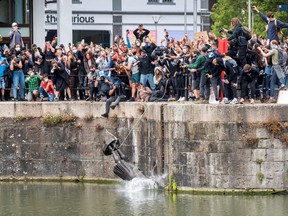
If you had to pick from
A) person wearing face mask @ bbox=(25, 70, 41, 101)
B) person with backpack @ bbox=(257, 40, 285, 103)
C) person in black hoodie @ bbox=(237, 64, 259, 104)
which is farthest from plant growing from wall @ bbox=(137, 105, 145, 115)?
person wearing face mask @ bbox=(25, 70, 41, 101)

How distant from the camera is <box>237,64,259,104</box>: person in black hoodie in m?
38.7

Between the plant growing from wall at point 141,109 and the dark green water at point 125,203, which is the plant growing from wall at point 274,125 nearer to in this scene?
the dark green water at point 125,203

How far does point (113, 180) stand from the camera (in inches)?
1693

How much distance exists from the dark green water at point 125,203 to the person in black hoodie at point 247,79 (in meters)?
3.40

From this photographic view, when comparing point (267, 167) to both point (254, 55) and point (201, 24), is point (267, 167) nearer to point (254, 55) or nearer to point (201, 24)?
point (254, 55)

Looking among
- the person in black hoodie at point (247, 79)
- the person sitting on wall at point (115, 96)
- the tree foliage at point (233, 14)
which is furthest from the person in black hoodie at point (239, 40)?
the tree foliage at point (233, 14)

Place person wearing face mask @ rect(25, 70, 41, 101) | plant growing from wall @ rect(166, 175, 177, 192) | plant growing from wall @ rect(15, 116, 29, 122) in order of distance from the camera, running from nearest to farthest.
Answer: plant growing from wall @ rect(166, 175, 177, 192) → plant growing from wall @ rect(15, 116, 29, 122) → person wearing face mask @ rect(25, 70, 41, 101)

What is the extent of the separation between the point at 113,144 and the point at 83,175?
7.62ft

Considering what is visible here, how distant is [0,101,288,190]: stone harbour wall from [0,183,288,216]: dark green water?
2.78 ft

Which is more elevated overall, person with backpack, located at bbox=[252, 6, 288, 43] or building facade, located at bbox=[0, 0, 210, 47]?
building facade, located at bbox=[0, 0, 210, 47]

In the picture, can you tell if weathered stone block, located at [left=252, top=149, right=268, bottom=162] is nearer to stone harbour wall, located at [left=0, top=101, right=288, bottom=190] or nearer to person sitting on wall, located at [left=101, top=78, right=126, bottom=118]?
stone harbour wall, located at [left=0, top=101, right=288, bottom=190]

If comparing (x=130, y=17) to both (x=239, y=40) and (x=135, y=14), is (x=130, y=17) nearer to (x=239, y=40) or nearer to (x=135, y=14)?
(x=135, y=14)

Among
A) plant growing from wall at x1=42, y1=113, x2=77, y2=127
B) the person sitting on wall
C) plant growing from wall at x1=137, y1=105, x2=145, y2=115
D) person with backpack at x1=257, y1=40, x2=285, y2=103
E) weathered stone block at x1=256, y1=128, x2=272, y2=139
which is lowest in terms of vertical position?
weathered stone block at x1=256, y1=128, x2=272, y2=139

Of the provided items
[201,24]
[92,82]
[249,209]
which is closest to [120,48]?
[92,82]
